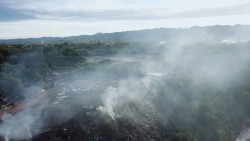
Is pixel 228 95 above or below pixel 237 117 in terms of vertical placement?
above

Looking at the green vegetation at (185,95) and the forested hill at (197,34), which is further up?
the forested hill at (197,34)

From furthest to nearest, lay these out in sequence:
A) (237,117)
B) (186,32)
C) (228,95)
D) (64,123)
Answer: (186,32) < (228,95) < (237,117) < (64,123)

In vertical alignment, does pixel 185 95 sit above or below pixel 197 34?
below

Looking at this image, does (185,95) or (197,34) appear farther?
(197,34)

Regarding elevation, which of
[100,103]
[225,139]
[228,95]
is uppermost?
[100,103]

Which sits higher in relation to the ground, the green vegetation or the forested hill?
the forested hill

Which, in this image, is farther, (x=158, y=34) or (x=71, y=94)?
(x=158, y=34)

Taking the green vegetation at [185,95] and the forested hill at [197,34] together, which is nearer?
the green vegetation at [185,95]

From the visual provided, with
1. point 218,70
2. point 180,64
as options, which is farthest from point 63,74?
point 218,70

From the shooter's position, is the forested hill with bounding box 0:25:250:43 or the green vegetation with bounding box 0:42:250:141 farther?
the forested hill with bounding box 0:25:250:43

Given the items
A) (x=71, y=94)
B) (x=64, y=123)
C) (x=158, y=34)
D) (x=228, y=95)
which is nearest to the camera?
(x=64, y=123)

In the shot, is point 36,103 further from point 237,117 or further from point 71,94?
point 237,117
